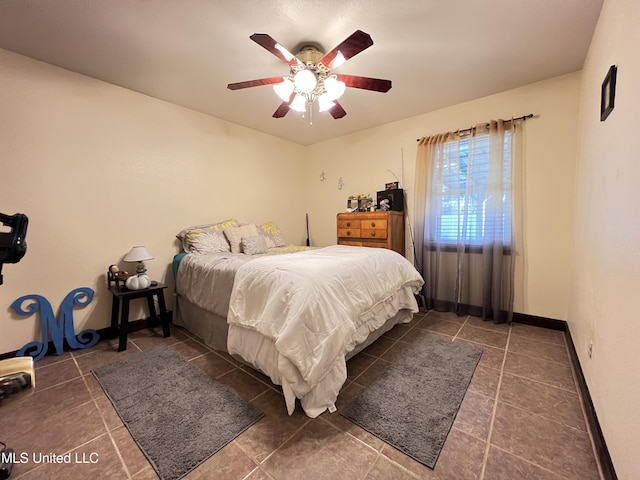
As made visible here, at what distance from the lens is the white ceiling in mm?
1683

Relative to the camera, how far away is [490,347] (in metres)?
2.31

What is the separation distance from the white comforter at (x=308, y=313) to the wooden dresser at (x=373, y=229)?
1147 millimetres

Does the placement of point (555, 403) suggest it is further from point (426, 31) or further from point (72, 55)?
point (72, 55)

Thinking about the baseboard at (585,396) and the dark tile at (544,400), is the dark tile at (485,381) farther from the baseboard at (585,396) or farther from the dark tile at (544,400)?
the baseboard at (585,396)

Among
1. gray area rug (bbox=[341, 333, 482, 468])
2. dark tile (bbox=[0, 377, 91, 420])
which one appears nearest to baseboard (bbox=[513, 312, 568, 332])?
gray area rug (bbox=[341, 333, 482, 468])

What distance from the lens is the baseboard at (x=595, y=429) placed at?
1.11 metres

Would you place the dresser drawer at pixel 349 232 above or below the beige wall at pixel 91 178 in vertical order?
below

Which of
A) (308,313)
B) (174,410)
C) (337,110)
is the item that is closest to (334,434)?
(308,313)

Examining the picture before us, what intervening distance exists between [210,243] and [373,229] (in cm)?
206

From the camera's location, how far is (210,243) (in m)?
3.01

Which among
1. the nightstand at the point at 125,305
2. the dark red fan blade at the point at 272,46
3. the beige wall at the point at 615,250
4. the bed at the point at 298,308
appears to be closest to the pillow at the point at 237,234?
the bed at the point at 298,308

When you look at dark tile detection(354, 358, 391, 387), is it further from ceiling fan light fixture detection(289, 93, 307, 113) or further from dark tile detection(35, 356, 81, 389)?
ceiling fan light fixture detection(289, 93, 307, 113)

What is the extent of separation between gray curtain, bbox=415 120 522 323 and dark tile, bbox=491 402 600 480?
1563mm

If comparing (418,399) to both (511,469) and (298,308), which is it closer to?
(511,469)
